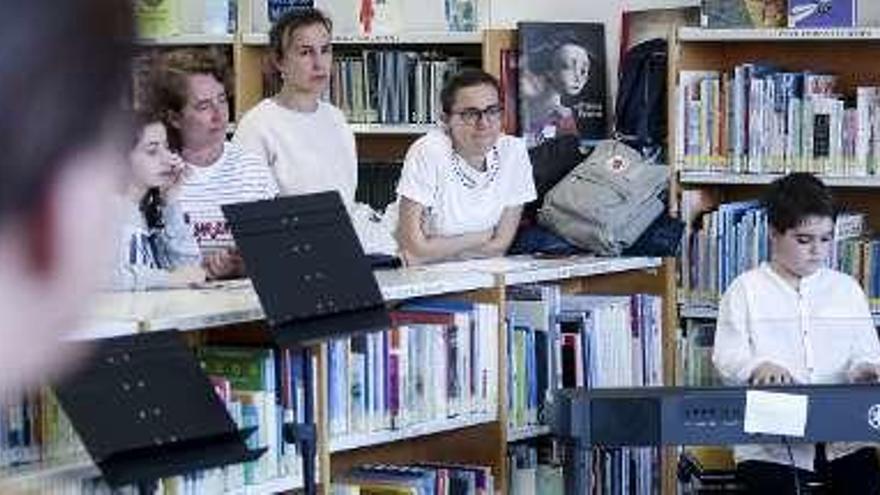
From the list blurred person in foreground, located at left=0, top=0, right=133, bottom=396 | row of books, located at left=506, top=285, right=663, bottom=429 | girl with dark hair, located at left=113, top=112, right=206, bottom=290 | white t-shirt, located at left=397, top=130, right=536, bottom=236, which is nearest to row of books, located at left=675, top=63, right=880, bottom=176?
row of books, located at left=506, top=285, right=663, bottom=429

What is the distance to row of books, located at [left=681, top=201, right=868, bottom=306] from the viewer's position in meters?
5.74

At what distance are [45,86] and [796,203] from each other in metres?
4.31

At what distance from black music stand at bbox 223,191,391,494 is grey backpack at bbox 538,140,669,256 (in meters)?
1.51

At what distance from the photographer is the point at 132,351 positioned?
321 centimetres

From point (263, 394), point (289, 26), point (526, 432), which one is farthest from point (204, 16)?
point (263, 394)

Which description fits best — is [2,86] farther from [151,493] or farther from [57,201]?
[151,493]

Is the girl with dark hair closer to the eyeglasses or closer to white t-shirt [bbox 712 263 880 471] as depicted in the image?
the eyeglasses

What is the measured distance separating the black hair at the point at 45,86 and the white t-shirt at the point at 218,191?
3.84 meters

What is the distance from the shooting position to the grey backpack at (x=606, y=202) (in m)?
5.18

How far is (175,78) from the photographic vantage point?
180 cm

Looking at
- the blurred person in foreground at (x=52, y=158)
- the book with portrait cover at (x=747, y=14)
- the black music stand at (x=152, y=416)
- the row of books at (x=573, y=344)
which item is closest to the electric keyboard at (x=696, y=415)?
the row of books at (x=573, y=344)

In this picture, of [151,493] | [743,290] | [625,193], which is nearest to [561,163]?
[625,193]

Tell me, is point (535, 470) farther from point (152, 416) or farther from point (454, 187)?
point (152, 416)

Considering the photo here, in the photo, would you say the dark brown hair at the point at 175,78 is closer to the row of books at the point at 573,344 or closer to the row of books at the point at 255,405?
the row of books at the point at 255,405
